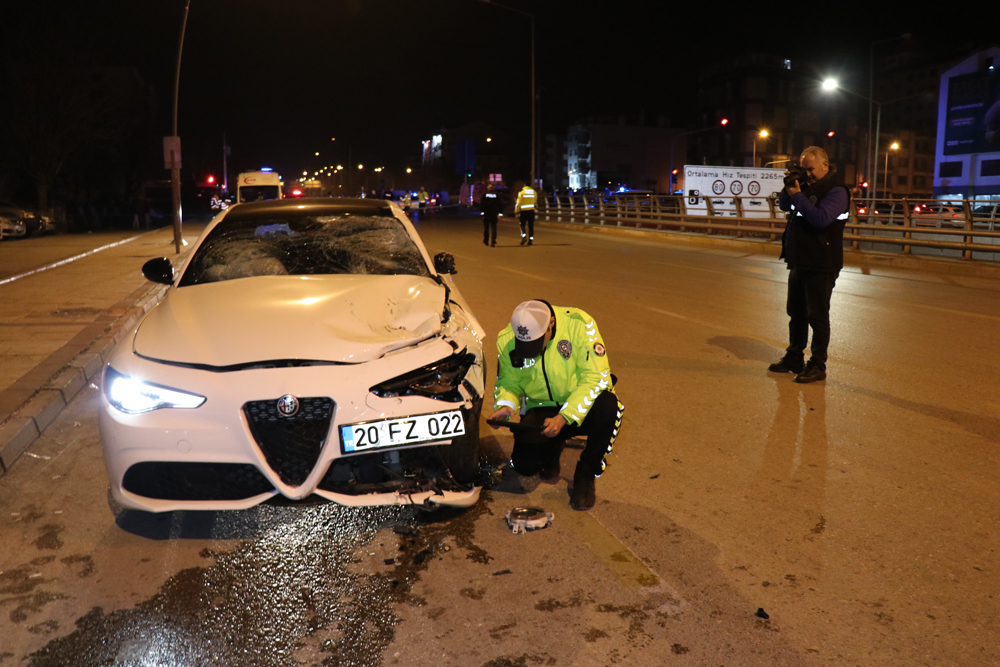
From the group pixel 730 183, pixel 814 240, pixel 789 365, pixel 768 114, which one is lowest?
pixel 789 365

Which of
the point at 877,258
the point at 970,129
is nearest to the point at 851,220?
the point at 877,258

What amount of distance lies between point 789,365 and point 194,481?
5.32 m

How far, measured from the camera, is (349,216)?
5887mm

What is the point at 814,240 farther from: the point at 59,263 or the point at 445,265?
the point at 59,263

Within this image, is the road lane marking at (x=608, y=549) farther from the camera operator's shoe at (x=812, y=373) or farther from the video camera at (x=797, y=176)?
the video camera at (x=797, y=176)

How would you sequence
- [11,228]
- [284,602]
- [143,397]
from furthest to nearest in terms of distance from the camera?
[11,228] → [143,397] → [284,602]

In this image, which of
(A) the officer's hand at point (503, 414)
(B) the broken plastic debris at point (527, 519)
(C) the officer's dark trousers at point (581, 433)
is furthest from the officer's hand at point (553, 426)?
(B) the broken plastic debris at point (527, 519)

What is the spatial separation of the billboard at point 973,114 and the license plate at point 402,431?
7014cm

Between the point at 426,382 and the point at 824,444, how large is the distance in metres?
2.82

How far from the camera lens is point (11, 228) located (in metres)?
28.6

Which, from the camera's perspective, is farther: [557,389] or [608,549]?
[557,389]

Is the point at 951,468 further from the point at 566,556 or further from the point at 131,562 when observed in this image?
the point at 131,562

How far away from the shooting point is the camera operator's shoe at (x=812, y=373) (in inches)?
270

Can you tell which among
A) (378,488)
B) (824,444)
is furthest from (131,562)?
(824,444)
